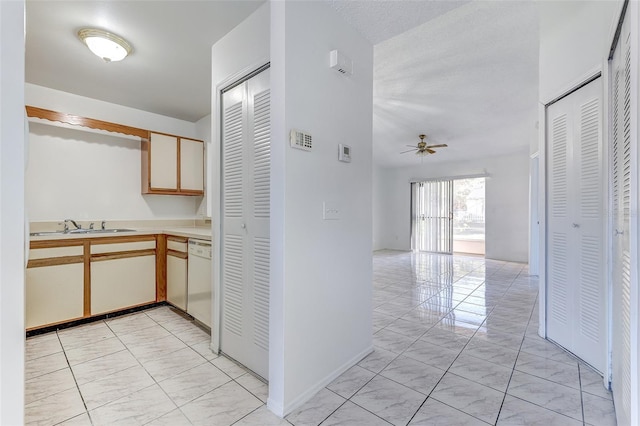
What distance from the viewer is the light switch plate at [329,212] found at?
5.83ft

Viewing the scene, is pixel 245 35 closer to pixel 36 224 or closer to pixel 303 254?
pixel 303 254

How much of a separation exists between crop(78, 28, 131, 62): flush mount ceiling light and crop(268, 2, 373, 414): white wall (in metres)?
1.51

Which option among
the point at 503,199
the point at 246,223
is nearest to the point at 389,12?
the point at 246,223

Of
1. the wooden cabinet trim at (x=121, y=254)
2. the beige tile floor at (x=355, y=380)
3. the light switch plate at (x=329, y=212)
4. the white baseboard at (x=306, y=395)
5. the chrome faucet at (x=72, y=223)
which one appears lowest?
the beige tile floor at (x=355, y=380)

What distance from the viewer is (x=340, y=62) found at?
1819 millimetres

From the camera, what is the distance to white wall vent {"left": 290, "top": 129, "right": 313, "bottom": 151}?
5.09 ft

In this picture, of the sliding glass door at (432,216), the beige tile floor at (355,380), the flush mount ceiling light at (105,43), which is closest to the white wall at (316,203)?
the beige tile floor at (355,380)

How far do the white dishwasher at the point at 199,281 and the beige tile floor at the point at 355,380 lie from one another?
0.19 m

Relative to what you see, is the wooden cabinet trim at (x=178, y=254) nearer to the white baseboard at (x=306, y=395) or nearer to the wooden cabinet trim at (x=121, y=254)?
the wooden cabinet trim at (x=121, y=254)

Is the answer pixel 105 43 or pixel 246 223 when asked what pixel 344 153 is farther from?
pixel 105 43

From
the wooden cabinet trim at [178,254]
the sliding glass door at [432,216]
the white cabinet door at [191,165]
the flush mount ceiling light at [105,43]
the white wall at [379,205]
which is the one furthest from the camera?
the white wall at [379,205]

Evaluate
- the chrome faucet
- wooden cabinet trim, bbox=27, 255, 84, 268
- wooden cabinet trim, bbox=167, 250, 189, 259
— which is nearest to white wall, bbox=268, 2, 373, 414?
wooden cabinet trim, bbox=167, 250, 189, 259

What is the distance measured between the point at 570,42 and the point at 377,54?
4.83 feet

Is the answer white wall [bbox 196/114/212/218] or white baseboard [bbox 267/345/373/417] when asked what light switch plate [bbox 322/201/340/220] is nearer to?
white baseboard [bbox 267/345/373/417]
